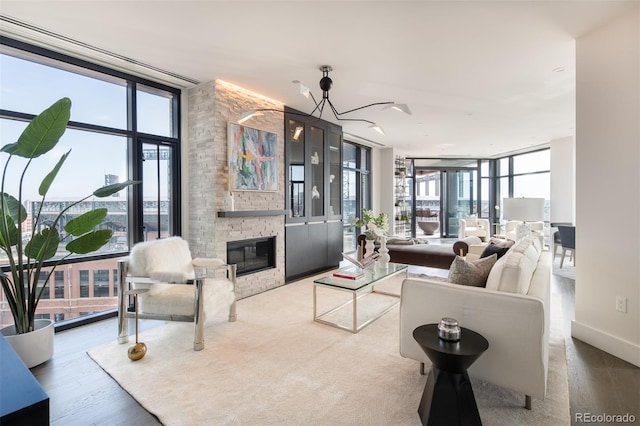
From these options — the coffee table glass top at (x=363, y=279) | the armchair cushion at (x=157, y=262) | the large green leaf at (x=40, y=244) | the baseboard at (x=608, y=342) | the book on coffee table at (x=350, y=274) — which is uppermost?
the large green leaf at (x=40, y=244)

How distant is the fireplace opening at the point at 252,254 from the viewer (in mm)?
4254

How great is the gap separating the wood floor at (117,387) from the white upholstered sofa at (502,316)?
422mm

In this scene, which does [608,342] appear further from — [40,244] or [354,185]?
[354,185]

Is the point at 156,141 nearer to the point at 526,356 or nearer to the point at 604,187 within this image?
the point at 526,356

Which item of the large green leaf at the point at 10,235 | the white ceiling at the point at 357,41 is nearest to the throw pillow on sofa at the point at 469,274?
the white ceiling at the point at 357,41

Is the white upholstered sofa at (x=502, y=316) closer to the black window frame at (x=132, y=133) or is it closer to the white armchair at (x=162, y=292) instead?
the white armchair at (x=162, y=292)

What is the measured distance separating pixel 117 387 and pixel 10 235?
1412mm

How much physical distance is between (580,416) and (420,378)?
2.94ft

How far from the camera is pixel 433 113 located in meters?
5.32

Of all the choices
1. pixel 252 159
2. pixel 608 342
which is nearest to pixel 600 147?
pixel 608 342

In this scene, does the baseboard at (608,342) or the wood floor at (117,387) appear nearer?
the wood floor at (117,387)

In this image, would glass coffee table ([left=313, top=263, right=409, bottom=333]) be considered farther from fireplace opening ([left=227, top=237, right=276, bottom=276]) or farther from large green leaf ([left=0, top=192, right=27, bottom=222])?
large green leaf ([left=0, top=192, right=27, bottom=222])

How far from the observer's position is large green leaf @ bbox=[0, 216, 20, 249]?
2.40 meters

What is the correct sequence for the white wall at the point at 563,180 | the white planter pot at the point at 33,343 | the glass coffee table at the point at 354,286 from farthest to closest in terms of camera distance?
the white wall at the point at 563,180 < the glass coffee table at the point at 354,286 < the white planter pot at the point at 33,343
